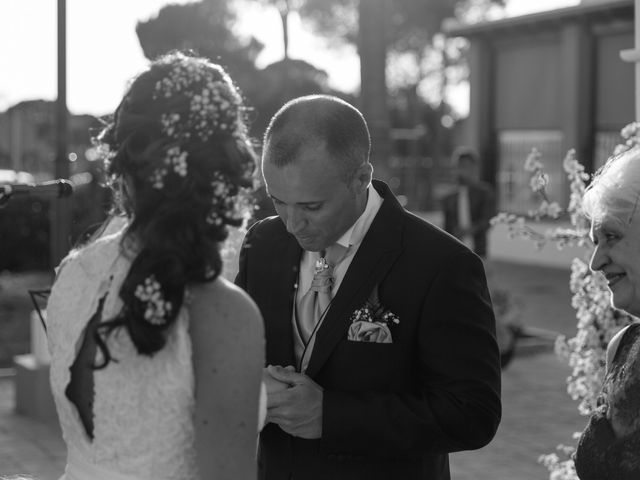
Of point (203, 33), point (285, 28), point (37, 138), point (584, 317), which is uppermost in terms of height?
point (203, 33)

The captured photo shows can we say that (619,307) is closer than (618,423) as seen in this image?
No

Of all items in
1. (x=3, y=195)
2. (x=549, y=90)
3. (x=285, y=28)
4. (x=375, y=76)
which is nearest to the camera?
(x=3, y=195)

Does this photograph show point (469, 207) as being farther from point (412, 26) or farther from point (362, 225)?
point (412, 26)

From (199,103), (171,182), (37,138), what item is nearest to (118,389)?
(171,182)

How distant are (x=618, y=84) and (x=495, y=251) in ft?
16.2

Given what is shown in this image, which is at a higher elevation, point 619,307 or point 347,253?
point 347,253

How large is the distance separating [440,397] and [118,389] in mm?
987

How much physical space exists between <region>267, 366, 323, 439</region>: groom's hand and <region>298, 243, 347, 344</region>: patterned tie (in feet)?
0.68

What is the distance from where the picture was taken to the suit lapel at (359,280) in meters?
2.72

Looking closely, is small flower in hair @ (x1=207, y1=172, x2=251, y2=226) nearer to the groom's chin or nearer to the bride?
the bride

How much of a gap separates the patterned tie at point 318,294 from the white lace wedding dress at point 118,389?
88 centimetres

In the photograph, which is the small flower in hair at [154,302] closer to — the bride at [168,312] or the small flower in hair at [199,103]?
the bride at [168,312]

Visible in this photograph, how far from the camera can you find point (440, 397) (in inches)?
104

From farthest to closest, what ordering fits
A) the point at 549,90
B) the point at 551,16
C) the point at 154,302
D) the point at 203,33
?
the point at 549,90, the point at 551,16, the point at 203,33, the point at 154,302
